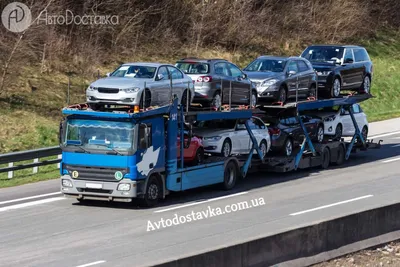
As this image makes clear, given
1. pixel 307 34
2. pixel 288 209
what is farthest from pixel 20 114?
pixel 307 34

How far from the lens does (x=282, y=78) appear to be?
82.2ft

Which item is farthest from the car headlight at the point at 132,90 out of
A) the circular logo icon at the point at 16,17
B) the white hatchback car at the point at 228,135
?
the circular logo icon at the point at 16,17

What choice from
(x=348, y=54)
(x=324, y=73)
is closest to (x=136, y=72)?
(x=324, y=73)

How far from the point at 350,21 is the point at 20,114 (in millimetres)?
26604

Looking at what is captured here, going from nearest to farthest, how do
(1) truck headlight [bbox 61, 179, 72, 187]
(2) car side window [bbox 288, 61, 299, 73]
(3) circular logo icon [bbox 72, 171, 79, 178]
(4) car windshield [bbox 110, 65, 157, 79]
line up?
(3) circular logo icon [bbox 72, 171, 79, 178], (1) truck headlight [bbox 61, 179, 72, 187], (4) car windshield [bbox 110, 65, 157, 79], (2) car side window [bbox 288, 61, 299, 73]

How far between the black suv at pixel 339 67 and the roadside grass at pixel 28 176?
350 inches

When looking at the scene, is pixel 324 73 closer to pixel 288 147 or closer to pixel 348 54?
pixel 348 54

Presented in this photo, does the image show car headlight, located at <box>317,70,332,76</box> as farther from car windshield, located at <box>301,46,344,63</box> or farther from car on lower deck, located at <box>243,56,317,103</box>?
car windshield, located at <box>301,46,344,63</box>

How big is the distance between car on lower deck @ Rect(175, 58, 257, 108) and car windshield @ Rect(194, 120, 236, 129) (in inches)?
19.2

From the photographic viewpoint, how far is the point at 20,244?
1619 centimetres

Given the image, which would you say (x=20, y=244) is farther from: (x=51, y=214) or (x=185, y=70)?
(x=185, y=70)

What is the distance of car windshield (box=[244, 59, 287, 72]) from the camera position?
25.6 metres

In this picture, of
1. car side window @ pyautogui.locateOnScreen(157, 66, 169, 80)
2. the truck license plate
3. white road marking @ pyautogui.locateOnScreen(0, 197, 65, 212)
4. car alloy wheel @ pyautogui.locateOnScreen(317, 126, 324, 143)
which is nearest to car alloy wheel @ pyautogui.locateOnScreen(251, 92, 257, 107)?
car side window @ pyautogui.locateOnScreen(157, 66, 169, 80)

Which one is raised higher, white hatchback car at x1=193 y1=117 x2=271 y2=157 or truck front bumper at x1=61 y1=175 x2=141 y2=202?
white hatchback car at x1=193 y1=117 x2=271 y2=157
